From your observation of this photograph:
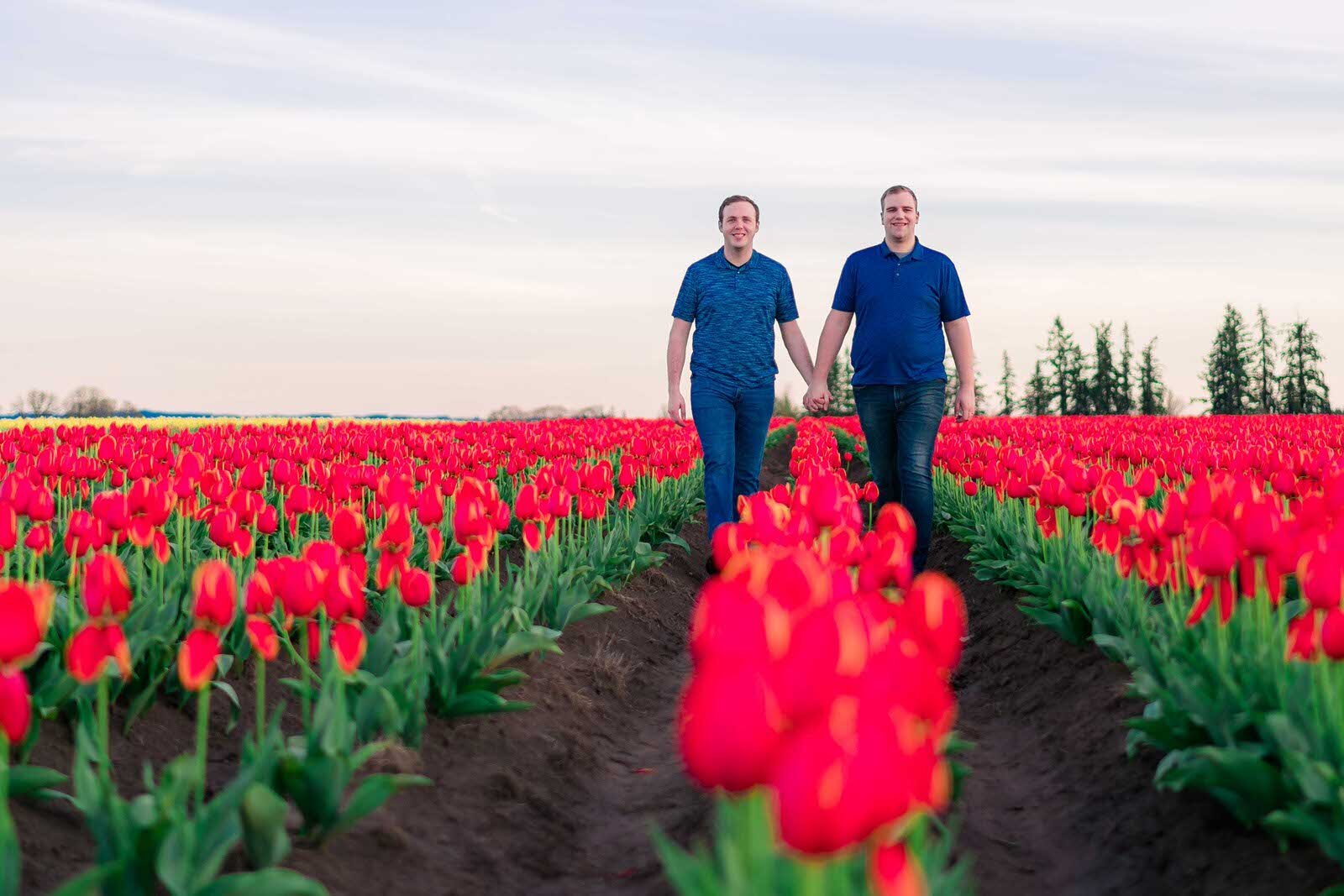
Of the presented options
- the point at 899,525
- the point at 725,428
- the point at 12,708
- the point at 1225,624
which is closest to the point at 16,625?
the point at 12,708

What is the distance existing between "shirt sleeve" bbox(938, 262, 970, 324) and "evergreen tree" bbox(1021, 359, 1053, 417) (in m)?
67.7

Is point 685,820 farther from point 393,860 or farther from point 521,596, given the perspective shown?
point 521,596

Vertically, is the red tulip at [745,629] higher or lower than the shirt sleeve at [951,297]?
lower

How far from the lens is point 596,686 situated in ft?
21.6

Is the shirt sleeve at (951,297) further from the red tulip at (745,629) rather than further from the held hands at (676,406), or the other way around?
the red tulip at (745,629)

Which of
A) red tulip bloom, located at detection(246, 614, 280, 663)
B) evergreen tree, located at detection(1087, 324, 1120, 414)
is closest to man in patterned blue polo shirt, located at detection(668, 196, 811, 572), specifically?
red tulip bloom, located at detection(246, 614, 280, 663)

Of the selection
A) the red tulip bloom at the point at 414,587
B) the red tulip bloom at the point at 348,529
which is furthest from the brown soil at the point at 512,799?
the red tulip bloom at the point at 348,529

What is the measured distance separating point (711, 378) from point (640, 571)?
71.3 inches

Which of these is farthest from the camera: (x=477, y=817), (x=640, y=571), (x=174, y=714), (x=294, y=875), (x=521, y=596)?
(x=640, y=571)

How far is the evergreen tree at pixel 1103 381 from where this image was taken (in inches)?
2712

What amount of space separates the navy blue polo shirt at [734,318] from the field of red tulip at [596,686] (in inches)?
45.5

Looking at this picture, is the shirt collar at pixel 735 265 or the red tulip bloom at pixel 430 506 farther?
the shirt collar at pixel 735 265

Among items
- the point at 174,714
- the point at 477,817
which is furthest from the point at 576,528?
the point at 477,817

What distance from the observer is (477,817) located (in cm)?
439
